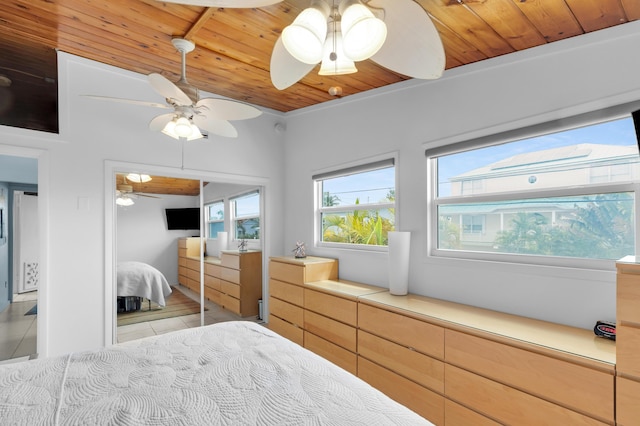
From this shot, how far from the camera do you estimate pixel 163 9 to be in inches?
78.5

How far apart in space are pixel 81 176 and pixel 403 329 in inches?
115

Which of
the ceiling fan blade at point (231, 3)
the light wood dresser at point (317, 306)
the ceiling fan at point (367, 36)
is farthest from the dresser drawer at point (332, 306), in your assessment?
the ceiling fan blade at point (231, 3)

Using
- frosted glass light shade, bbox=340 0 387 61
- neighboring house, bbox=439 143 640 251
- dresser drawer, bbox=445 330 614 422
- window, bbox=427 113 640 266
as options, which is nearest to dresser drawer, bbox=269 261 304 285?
window, bbox=427 113 640 266

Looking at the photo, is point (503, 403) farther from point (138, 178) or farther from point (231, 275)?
point (138, 178)

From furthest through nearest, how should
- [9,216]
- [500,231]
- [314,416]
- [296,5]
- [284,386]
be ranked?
[9,216], [500,231], [296,5], [284,386], [314,416]

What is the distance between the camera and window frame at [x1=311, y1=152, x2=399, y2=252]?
2.95m

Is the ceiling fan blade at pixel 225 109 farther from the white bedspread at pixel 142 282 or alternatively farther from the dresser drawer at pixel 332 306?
the white bedspread at pixel 142 282

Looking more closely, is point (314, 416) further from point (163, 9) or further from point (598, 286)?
point (163, 9)

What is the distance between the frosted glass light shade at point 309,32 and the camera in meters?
1.08

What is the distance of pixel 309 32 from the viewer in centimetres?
110

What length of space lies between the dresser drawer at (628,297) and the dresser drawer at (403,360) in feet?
3.14

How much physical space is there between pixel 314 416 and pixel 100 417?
0.69 m

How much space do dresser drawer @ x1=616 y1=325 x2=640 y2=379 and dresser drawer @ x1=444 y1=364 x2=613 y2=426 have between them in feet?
0.96

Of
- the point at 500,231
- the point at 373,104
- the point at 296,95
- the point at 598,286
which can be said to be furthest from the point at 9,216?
the point at 598,286
